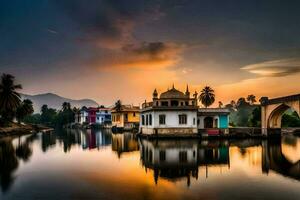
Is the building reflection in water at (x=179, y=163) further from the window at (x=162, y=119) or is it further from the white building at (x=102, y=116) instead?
the white building at (x=102, y=116)

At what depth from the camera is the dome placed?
54156 mm

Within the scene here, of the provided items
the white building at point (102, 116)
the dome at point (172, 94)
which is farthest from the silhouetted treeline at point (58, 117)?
the dome at point (172, 94)

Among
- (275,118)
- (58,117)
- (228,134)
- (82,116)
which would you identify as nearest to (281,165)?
(228,134)

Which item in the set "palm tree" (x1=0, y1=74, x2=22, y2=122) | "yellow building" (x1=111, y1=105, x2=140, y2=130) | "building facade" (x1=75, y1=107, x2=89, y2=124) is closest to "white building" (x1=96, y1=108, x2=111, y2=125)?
"building facade" (x1=75, y1=107, x2=89, y2=124)

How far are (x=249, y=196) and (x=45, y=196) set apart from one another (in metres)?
10.1

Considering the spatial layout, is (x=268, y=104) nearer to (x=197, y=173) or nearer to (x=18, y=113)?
(x=197, y=173)

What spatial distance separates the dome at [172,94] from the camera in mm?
54156

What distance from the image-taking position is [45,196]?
50.1 feet

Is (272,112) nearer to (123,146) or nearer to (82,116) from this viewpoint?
(123,146)

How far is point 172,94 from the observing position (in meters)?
54.5

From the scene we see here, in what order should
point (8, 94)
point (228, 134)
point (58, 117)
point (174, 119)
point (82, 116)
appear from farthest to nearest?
point (58, 117) → point (82, 116) → point (8, 94) → point (228, 134) → point (174, 119)

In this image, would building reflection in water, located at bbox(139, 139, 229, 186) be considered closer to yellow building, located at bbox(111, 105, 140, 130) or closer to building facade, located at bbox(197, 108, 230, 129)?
building facade, located at bbox(197, 108, 230, 129)

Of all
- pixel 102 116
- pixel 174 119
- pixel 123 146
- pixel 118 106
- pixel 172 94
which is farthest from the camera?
pixel 102 116

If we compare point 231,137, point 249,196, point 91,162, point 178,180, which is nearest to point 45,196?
point 178,180
